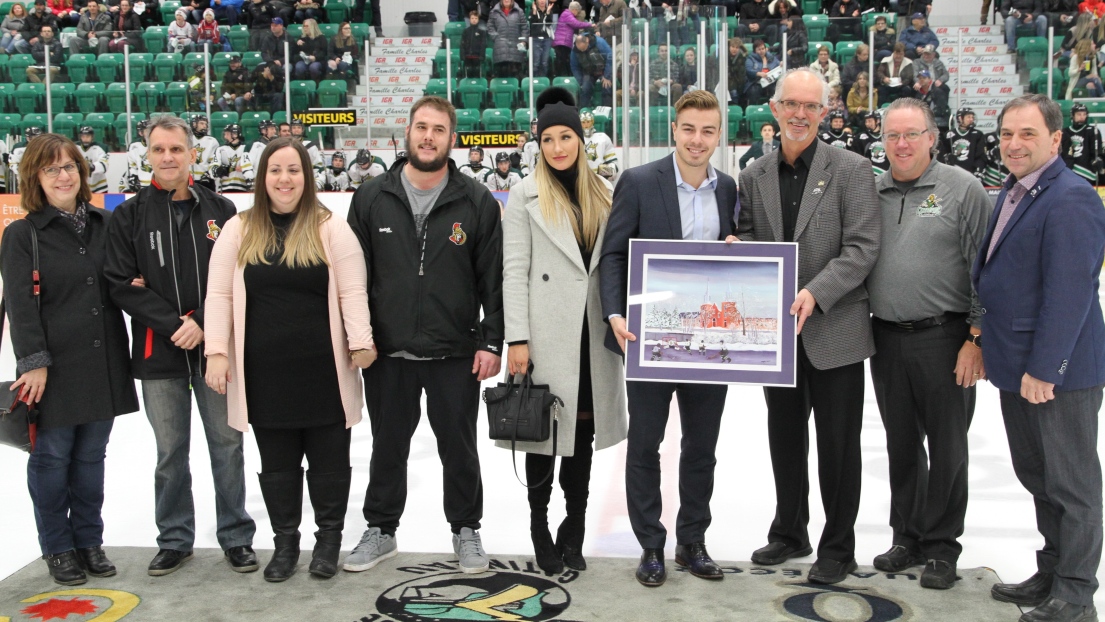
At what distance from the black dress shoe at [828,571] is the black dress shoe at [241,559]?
176 centimetres

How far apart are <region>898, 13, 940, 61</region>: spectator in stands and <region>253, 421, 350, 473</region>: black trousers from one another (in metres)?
10.2

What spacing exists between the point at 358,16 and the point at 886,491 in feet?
47.4

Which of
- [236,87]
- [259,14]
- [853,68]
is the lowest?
[853,68]

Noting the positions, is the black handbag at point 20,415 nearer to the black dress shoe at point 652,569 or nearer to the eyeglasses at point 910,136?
the black dress shoe at point 652,569

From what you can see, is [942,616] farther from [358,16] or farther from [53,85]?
[358,16]

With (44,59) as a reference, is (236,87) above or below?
below

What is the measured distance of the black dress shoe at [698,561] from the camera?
3.14 metres

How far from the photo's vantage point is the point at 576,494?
3236 millimetres

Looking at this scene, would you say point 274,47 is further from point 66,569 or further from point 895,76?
point 66,569

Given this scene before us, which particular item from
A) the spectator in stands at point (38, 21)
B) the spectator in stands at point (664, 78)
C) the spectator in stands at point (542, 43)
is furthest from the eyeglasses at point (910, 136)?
the spectator in stands at point (38, 21)

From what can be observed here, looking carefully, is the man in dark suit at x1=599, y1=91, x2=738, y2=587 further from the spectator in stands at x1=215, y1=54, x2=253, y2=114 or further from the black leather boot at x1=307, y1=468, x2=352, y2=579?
the spectator in stands at x1=215, y1=54, x2=253, y2=114

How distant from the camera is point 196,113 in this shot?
13195mm

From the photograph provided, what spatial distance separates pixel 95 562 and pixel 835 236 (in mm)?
2532

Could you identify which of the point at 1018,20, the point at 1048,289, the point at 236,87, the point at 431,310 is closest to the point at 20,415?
the point at 431,310
